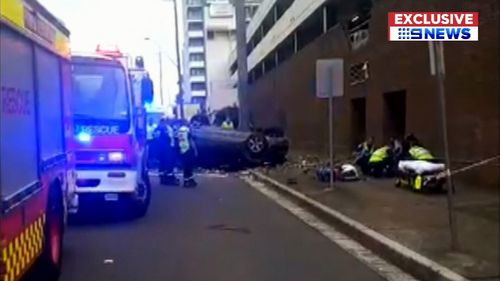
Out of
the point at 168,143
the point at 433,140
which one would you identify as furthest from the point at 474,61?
the point at 168,143

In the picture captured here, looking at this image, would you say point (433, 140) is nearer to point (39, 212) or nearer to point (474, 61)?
point (474, 61)

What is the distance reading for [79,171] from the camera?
13539 mm

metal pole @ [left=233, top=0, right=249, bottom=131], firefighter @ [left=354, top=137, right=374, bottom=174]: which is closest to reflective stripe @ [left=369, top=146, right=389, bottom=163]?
firefighter @ [left=354, top=137, right=374, bottom=174]

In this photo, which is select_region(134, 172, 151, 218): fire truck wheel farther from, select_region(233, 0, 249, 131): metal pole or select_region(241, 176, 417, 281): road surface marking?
select_region(233, 0, 249, 131): metal pole

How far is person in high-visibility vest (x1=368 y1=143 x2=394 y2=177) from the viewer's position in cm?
2012

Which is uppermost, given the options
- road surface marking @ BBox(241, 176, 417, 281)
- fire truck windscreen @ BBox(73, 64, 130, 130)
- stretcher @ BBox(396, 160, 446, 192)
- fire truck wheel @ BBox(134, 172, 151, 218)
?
fire truck windscreen @ BBox(73, 64, 130, 130)

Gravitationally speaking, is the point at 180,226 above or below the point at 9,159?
below

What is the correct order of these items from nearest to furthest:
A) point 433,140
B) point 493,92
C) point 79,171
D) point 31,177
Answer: point 31,177 → point 79,171 → point 493,92 → point 433,140

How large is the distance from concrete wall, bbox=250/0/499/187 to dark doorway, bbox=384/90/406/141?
0.63 ft

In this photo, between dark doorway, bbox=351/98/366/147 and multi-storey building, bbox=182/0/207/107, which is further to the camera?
multi-storey building, bbox=182/0/207/107

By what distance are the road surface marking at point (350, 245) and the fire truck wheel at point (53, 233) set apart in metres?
3.58

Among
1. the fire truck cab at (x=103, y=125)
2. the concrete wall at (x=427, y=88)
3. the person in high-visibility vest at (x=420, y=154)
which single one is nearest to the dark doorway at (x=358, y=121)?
the concrete wall at (x=427, y=88)

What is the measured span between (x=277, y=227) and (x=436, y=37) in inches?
216

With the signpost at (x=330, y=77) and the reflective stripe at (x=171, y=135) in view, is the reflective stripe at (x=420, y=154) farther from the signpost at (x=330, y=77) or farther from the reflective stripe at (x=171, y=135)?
the reflective stripe at (x=171, y=135)
